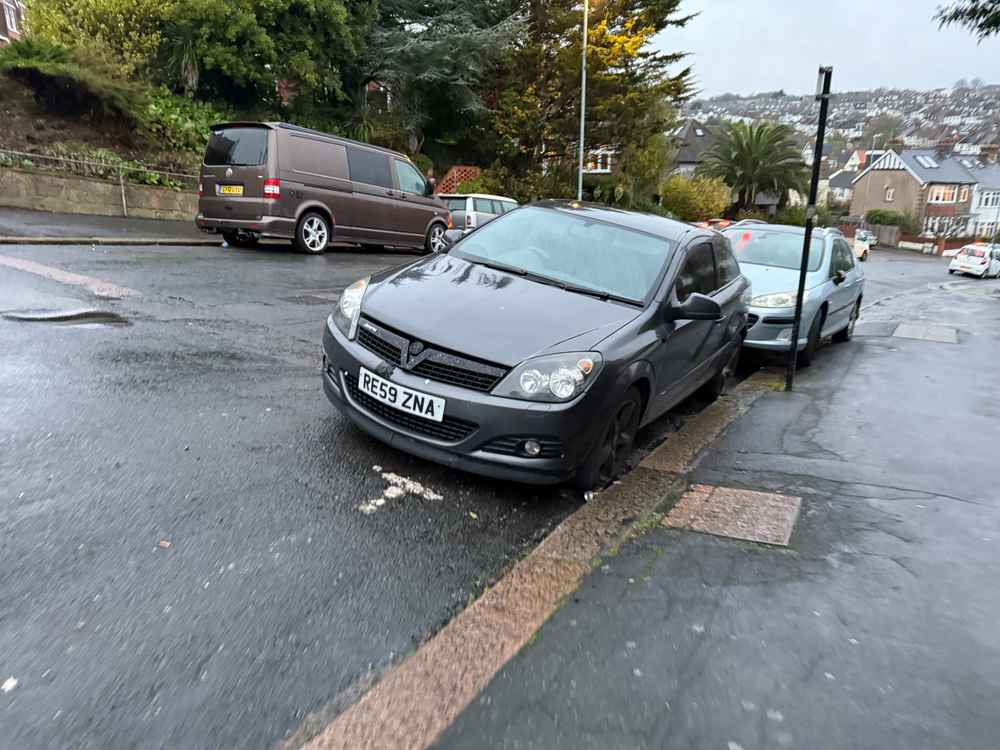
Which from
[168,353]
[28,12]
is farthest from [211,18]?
[168,353]

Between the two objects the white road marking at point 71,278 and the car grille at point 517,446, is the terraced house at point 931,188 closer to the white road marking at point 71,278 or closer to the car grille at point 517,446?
the white road marking at point 71,278

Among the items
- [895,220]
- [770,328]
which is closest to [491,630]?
[770,328]

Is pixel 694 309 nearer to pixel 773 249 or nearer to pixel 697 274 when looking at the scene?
pixel 697 274

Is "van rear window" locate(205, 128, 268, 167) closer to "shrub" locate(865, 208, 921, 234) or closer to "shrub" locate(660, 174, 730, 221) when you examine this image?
"shrub" locate(660, 174, 730, 221)

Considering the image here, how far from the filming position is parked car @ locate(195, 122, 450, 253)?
11.0 metres

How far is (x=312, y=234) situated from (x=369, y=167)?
171 cm

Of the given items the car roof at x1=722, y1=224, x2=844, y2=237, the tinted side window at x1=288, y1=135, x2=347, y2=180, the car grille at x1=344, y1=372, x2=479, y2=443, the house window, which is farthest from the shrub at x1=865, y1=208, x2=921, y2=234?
the car grille at x1=344, y1=372, x2=479, y2=443

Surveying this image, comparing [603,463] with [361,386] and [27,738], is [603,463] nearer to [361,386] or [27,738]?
[361,386]

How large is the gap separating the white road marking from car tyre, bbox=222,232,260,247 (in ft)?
13.7

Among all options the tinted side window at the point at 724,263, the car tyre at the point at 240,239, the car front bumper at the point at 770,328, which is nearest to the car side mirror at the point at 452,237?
the tinted side window at the point at 724,263

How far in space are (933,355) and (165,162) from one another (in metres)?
16.9

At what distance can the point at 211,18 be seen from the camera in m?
17.3

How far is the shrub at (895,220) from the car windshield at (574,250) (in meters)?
78.7

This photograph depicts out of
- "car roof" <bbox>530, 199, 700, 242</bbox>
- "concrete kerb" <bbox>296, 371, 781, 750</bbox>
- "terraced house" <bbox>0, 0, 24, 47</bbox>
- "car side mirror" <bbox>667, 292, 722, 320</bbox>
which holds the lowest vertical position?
"concrete kerb" <bbox>296, 371, 781, 750</bbox>
